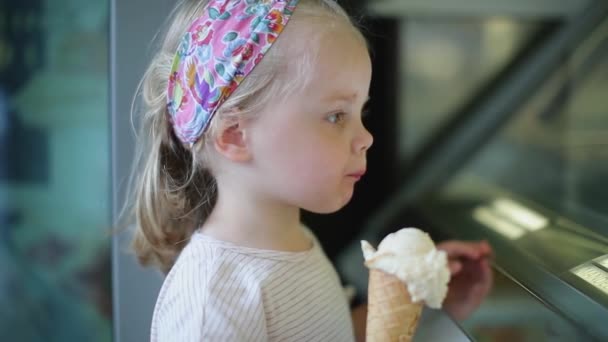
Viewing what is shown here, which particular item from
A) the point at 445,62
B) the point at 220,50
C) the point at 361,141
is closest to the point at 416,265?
the point at 361,141

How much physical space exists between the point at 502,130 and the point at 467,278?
2.87 feet

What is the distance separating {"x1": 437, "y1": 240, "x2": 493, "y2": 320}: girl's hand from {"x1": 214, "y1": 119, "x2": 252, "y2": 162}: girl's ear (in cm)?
37

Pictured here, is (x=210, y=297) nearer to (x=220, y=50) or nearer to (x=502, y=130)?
(x=220, y=50)

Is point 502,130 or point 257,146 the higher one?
point 257,146

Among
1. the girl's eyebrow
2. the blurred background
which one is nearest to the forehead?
the girl's eyebrow

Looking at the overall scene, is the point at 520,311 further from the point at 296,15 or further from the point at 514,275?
the point at 296,15

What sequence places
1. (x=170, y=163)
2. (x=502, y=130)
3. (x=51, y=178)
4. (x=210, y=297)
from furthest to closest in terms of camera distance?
(x=502, y=130) → (x=51, y=178) → (x=170, y=163) → (x=210, y=297)

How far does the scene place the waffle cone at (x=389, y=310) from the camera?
554 mm

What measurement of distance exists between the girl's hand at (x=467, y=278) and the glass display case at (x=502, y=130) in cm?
3

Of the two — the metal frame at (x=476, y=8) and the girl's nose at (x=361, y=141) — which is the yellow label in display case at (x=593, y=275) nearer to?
the girl's nose at (x=361, y=141)

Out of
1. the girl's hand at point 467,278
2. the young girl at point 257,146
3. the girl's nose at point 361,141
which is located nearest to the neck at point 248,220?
the young girl at point 257,146

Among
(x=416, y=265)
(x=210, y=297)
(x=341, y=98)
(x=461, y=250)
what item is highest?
(x=341, y=98)

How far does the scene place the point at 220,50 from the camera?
0.66 m

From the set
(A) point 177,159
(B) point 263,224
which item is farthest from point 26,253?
(B) point 263,224
